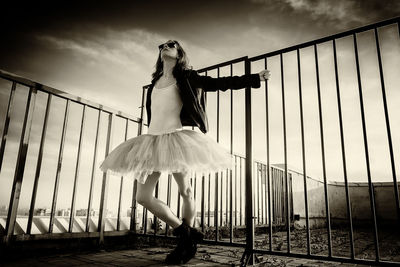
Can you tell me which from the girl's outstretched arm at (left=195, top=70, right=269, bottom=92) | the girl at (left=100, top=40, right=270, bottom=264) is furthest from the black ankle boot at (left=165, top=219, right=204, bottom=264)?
the girl's outstretched arm at (left=195, top=70, right=269, bottom=92)

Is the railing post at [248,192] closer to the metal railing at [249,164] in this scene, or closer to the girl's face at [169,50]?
the metal railing at [249,164]

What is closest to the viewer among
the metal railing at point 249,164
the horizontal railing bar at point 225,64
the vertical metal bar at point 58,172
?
the metal railing at point 249,164

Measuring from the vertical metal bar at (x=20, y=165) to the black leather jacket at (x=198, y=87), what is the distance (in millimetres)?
1214

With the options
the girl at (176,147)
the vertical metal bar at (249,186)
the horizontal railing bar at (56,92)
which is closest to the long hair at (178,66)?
the girl at (176,147)

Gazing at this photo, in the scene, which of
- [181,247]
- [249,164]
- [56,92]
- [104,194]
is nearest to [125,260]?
[181,247]

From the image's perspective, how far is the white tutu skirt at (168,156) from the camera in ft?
6.06

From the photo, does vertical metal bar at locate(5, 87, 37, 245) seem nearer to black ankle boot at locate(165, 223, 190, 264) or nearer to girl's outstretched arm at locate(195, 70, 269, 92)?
black ankle boot at locate(165, 223, 190, 264)

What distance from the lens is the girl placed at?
6.18ft

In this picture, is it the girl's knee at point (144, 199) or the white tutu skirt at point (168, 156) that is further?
the girl's knee at point (144, 199)

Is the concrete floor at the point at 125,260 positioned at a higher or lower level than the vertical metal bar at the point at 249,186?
lower

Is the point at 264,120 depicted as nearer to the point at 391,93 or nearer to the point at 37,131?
the point at 391,93

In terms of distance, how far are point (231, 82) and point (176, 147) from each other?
660 millimetres

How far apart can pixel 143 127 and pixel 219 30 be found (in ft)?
6.08

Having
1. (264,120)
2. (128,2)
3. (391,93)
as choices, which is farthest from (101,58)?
(391,93)
